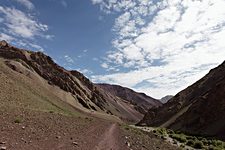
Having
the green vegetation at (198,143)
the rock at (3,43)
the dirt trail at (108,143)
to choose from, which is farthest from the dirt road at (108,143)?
the rock at (3,43)

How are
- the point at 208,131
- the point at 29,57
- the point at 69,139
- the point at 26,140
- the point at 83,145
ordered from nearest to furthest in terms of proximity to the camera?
the point at 26,140 → the point at 83,145 → the point at 69,139 → the point at 208,131 → the point at 29,57

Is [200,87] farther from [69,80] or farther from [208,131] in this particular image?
[69,80]

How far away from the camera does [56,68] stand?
15512 cm

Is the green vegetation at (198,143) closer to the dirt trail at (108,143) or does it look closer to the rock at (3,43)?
the dirt trail at (108,143)

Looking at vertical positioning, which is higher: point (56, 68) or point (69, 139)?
point (56, 68)

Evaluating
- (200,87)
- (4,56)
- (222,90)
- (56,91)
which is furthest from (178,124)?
(4,56)

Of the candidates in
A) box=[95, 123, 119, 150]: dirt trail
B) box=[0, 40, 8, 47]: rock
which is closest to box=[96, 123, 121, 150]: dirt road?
box=[95, 123, 119, 150]: dirt trail

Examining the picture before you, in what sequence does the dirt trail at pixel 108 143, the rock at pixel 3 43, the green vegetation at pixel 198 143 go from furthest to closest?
the rock at pixel 3 43, the green vegetation at pixel 198 143, the dirt trail at pixel 108 143

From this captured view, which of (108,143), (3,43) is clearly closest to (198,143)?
(108,143)

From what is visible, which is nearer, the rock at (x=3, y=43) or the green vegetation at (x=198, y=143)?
the green vegetation at (x=198, y=143)

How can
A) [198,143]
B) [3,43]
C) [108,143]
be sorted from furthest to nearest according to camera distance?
[3,43], [198,143], [108,143]

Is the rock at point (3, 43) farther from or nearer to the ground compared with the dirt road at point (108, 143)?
farther from the ground

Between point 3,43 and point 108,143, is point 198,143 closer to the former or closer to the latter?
point 108,143

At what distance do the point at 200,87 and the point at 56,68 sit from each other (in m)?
71.9
